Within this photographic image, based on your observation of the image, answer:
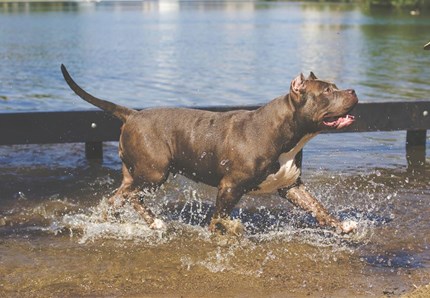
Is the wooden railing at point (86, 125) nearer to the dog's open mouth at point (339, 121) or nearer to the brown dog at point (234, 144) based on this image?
the brown dog at point (234, 144)

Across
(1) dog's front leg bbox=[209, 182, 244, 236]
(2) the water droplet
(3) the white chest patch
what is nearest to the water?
(1) dog's front leg bbox=[209, 182, 244, 236]

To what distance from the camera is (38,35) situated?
42719mm

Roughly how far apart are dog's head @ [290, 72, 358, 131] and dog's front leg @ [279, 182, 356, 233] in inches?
38.5

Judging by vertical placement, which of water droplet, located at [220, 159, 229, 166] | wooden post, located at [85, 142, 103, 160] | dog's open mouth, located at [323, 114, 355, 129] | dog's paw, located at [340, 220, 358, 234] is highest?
dog's open mouth, located at [323, 114, 355, 129]

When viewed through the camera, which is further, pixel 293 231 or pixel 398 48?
pixel 398 48

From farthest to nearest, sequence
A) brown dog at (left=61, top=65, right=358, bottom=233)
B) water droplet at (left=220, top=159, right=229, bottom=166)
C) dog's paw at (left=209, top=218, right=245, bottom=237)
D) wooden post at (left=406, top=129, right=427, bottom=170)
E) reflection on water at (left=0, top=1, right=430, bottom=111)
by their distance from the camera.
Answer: reflection on water at (left=0, top=1, right=430, bottom=111) → wooden post at (left=406, top=129, right=427, bottom=170) → dog's paw at (left=209, top=218, right=245, bottom=237) → water droplet at (left=220, top=159, right=229, bottom=166) → brown dog at (left=61, top=65, right=358, bottom=233)

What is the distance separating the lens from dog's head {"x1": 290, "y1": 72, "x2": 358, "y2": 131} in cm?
665

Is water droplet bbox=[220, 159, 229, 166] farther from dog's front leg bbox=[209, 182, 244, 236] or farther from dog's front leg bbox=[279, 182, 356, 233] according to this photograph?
dog's front leg bbox=[279, 182, 356, 233]

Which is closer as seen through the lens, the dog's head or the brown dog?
the dog's head

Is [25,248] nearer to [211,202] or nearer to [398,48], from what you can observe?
[211,202]

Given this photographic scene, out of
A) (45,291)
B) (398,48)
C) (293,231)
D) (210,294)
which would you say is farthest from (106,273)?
(398,48)

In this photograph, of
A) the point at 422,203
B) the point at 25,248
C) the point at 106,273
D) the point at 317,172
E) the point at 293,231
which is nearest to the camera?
the point at 106,273

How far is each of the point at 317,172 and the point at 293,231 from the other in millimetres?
2978

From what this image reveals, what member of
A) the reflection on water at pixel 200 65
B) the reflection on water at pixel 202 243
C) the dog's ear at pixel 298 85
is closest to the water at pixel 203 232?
the reflection on water at pixel 202 243
